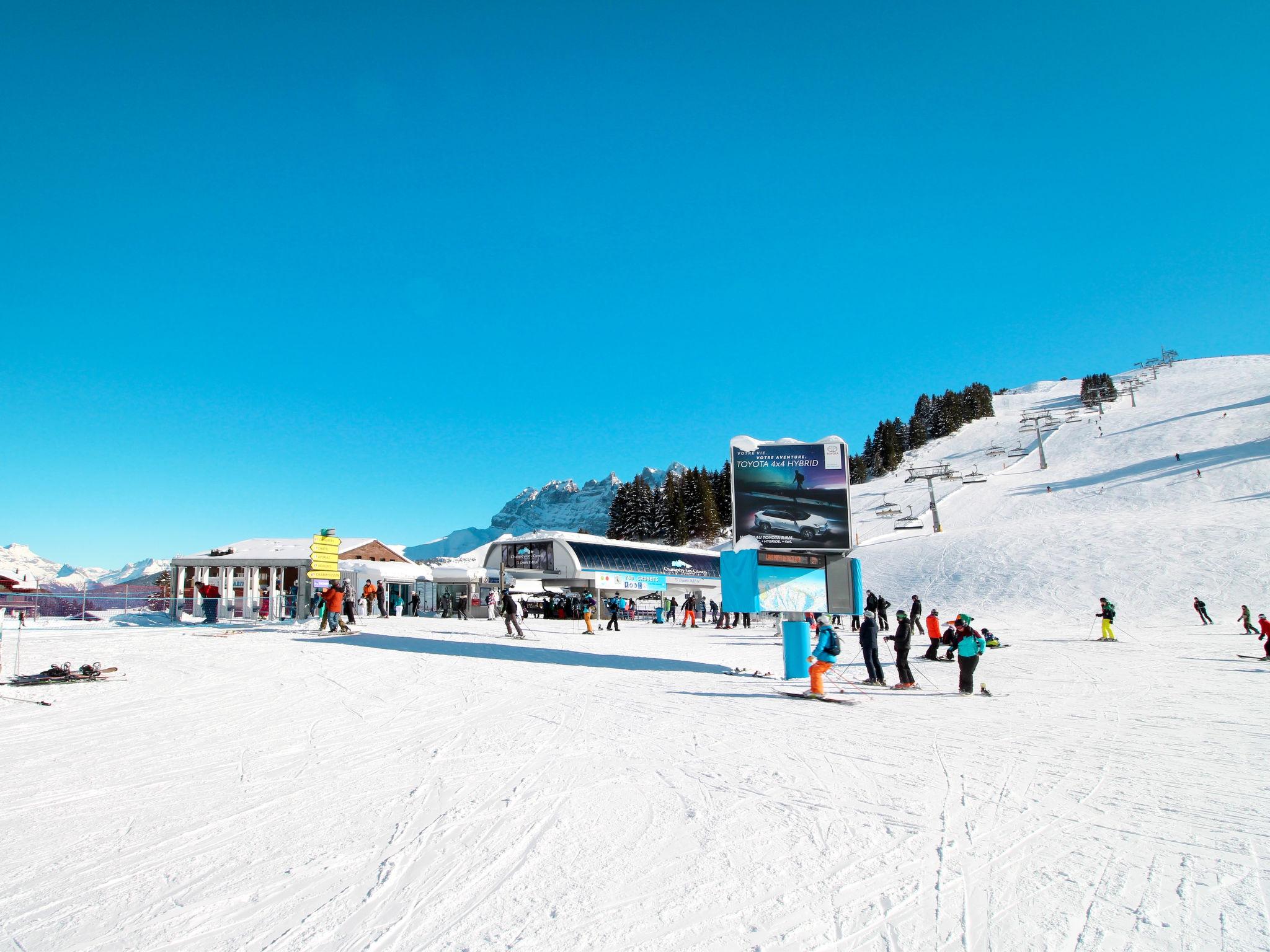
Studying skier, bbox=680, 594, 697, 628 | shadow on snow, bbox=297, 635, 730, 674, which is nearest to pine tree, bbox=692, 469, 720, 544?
skier, bbox=680, 594, 697, 628

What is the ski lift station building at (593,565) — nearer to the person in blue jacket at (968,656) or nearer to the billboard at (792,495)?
the billboard at (792,495)

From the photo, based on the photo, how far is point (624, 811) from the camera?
17.0ft

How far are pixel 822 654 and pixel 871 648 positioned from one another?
211cm

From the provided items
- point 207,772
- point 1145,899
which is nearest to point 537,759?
point 207,772

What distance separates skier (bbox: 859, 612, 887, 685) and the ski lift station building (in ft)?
86.8

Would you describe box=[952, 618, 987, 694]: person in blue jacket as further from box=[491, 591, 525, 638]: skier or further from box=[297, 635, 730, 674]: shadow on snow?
box=[491, 591, 525, 638]: skier

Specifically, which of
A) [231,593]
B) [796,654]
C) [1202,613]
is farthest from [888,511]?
[796,654]

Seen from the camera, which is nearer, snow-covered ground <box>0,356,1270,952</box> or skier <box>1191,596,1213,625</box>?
snow-covered ground <box>0,356,1270,952</box>

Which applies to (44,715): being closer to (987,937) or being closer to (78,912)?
(78,912)

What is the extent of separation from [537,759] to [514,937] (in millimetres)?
3432

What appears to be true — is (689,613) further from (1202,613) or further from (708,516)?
(708,516)

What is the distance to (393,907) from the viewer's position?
3623 mm

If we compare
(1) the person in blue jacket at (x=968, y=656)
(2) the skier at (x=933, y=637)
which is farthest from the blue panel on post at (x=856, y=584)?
(1) the person in blue jacket at (x=968, y=656)

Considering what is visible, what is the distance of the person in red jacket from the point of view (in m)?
20.5
